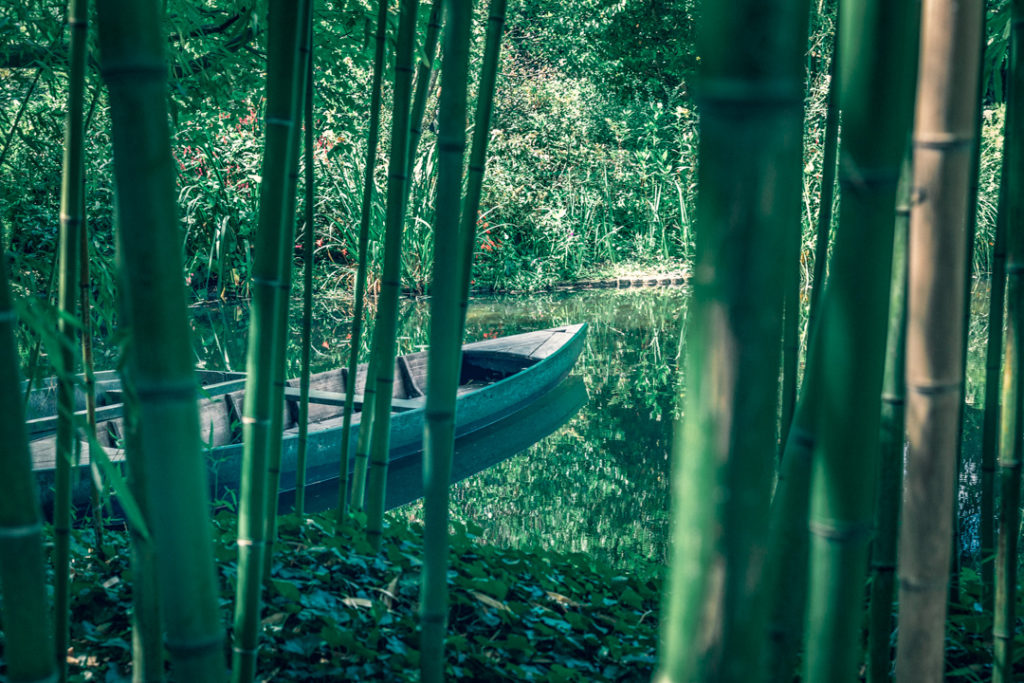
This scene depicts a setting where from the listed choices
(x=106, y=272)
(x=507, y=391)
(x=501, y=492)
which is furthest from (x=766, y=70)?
(x=507, y=391)

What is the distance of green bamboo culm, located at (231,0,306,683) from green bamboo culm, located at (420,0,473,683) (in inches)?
6.5

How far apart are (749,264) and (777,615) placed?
43 centimetres

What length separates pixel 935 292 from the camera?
2.12ft

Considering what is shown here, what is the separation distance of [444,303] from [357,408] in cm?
376

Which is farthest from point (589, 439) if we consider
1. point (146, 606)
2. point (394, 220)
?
point (146, 606)

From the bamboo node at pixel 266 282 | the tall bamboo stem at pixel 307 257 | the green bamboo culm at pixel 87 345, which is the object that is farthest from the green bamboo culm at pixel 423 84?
the bamboo node at pixel 266 282

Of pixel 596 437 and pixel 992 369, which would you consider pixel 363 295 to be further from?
pixel 596 437

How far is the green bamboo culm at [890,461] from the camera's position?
785mm

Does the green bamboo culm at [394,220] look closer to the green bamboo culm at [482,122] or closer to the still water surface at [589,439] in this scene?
the green bamboo culm at [482,122]

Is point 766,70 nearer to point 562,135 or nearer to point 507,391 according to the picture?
point 507,391

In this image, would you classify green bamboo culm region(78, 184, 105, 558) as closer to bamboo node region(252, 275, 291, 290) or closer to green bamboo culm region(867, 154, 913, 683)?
bamboo node region(252, 275, 291, 290)

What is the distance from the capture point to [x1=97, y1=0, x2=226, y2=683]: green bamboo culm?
603 mm

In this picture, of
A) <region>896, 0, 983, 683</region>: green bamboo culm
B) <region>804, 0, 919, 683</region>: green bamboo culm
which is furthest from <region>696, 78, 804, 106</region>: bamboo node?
<region>896, 0, 983, 683</region>: green bamboo culm

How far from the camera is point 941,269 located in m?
0.64
